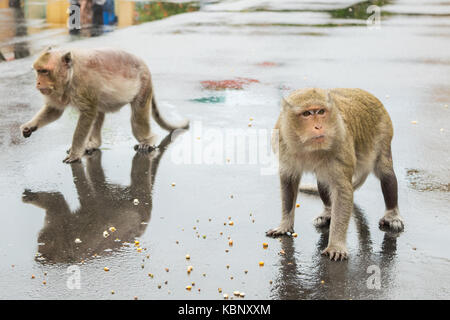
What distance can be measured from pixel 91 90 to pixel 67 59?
0.48m

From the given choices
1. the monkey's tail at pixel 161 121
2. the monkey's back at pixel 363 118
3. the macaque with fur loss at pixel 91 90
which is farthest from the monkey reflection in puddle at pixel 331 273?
the monkey's tail at pixel 161 121

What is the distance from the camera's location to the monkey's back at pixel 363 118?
598 centimetres

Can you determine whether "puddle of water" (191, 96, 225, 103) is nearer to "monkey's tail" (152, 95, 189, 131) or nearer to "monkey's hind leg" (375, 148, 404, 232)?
"monkey's tail" (152, 95, 189, 131)

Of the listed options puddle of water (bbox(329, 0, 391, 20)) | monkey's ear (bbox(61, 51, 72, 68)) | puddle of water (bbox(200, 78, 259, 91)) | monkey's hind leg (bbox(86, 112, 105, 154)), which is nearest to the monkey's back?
monkey's ear (bbox(61, 51, 72, 68))

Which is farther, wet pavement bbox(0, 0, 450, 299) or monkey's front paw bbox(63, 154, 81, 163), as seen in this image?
monkey's front paw bbox(63, 154, 81, 163)

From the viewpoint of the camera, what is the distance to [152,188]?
293 inches

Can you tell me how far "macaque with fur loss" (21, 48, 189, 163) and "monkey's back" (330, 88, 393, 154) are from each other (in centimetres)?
316

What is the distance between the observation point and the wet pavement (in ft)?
17.6

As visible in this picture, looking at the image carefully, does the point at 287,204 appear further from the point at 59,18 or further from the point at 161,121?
the point at 59,18

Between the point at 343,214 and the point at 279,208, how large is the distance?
1247 mm

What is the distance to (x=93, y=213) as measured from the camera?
6738 millimetres

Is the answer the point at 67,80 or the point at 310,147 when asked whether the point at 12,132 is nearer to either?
the point at 67,80

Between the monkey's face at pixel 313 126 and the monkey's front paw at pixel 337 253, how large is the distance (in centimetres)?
87

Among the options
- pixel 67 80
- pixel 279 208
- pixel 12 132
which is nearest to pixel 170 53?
pixel 12 132
